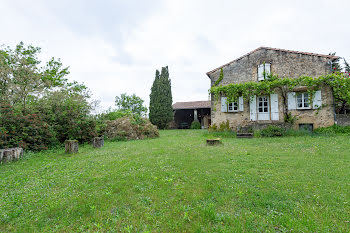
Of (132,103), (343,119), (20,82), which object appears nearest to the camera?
(20,82)

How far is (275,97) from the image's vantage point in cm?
1188

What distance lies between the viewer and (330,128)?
10289 millimetres

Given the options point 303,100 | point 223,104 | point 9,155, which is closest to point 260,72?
point 303,100

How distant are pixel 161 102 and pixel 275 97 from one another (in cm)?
1477

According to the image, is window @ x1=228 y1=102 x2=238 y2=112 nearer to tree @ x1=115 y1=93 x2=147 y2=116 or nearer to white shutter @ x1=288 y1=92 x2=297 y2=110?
white shutter @ x1=288 y1=92 x2=297 y2=110

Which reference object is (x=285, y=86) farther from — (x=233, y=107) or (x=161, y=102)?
(x=161, y=102)

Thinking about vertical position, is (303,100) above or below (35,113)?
above

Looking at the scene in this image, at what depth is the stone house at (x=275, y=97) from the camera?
35.9 feet

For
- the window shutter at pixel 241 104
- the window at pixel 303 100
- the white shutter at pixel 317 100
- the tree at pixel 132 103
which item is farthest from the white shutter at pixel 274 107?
the tree at pixel 132 103

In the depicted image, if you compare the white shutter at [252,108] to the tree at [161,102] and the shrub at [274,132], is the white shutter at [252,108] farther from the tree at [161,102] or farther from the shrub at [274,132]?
the tree at [161,102]

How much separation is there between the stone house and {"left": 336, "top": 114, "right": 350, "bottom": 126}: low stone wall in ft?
1.06

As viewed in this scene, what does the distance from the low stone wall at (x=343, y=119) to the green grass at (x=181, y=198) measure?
8764 millimetres

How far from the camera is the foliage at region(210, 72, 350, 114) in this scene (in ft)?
33.1

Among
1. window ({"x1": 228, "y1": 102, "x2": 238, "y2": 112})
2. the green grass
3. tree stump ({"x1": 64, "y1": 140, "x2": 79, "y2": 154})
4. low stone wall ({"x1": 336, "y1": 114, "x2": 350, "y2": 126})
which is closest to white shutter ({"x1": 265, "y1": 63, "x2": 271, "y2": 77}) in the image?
window ({"x1": 228, "y1": 102, "x2": 238, "y2": 112})
